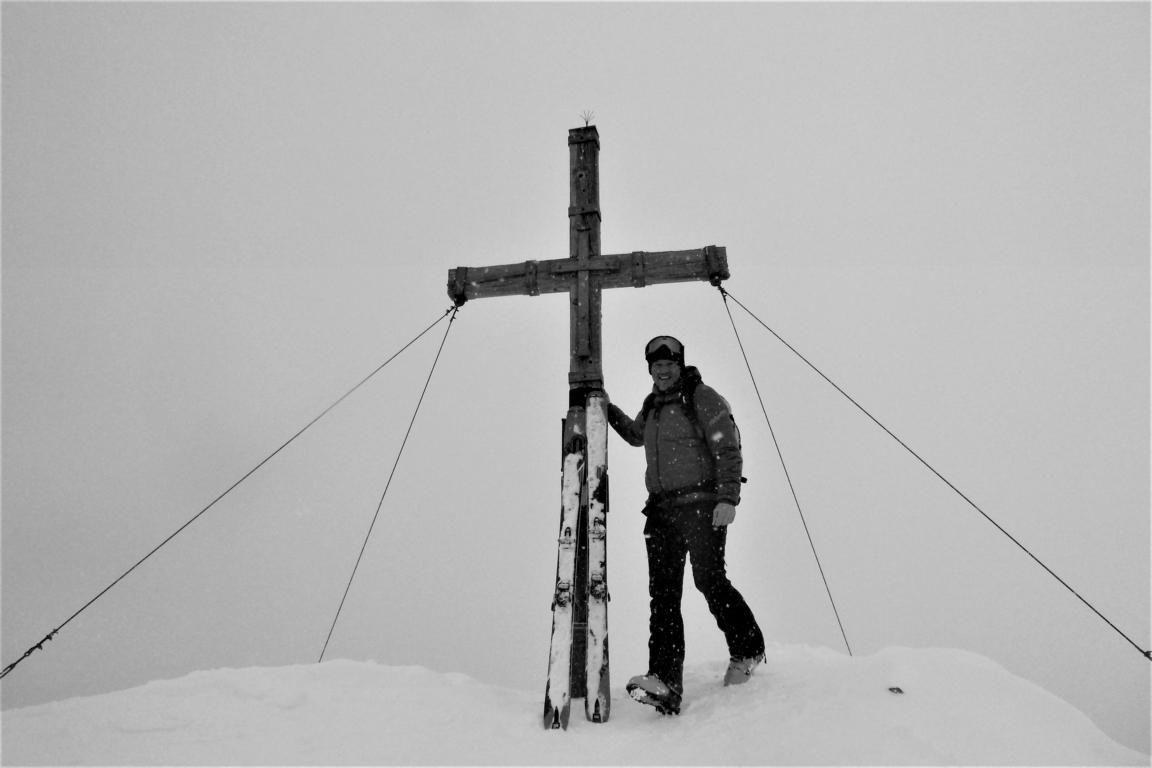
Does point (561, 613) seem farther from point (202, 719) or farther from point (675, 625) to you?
point (202, 719)

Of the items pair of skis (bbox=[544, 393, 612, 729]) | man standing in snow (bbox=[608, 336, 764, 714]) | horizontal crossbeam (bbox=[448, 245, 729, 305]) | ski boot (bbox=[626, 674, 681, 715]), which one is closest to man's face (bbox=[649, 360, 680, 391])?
man standing in snow (bbox=[608, 336, 764, 714])

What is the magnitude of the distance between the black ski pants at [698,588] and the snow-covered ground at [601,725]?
0.34m

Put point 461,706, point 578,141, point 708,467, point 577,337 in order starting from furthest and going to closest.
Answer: point 578,141 < point 577,337 < point 708,467 < point 461,706

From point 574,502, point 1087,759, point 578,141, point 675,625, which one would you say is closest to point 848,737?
point 1087,759

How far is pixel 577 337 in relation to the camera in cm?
551

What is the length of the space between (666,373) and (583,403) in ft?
2.62

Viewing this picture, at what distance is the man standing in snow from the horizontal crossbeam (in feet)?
2.82

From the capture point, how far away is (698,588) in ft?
15.0

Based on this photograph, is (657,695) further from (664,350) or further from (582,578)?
(664,350)

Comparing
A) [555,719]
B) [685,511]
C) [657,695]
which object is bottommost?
[555,719]

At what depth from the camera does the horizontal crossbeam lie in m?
5.58

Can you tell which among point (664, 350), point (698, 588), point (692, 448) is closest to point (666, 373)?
point (664, 350)

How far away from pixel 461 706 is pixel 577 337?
3120mm

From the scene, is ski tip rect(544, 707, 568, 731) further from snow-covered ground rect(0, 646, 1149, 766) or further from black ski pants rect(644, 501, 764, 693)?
black ski pants rect(644, 501, 764, 693)
